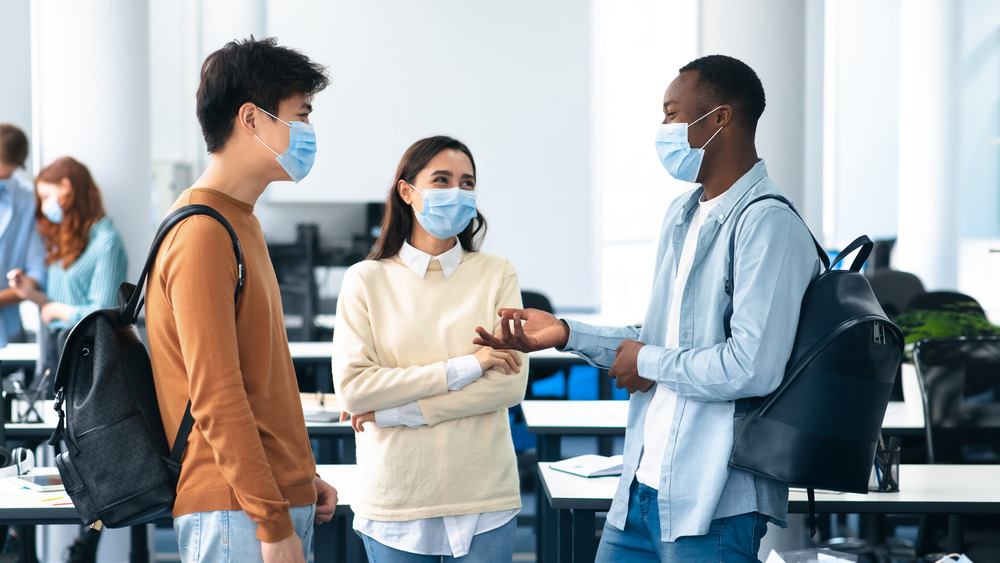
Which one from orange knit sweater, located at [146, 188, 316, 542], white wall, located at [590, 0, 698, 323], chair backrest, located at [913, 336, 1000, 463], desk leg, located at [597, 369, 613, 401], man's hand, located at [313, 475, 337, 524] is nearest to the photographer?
orange knit sweater, located at [146, 188, 316, 542]

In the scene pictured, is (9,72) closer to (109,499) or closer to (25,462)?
(25,462)

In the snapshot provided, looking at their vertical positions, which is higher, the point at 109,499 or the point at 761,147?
the point at 761,147

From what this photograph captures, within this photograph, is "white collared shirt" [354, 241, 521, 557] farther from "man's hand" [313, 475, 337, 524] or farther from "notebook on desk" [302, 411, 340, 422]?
"notebook on desk" [302, 411, 340, 422]

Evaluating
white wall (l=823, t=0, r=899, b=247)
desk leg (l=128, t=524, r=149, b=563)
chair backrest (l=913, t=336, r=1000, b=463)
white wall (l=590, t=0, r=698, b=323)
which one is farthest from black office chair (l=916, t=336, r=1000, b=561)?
white wall (l=823, t=0, r=899, b=247)

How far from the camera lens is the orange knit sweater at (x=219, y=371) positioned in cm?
133

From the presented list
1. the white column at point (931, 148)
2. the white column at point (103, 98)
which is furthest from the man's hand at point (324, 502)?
the white column at point (931, 148)

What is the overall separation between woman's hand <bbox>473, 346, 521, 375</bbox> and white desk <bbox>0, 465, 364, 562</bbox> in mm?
506

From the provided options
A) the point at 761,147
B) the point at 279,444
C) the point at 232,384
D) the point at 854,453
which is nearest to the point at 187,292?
the point at 232,384

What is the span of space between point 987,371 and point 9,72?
22.6 feet

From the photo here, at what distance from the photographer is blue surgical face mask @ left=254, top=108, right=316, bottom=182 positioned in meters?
1.53

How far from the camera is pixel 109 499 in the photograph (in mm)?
1365

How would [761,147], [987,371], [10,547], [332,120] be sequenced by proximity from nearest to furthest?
[987,371], [10,547], [761,147], [332,120]

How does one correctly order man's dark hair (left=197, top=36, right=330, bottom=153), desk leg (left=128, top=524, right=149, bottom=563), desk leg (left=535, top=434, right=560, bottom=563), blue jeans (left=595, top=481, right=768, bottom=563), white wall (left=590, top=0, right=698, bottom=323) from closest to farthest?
man's dark hair (left=197, top=36, right=330, bottom=153), blue jeans (left=595, top=481, right=768, bottom=563), desk leg (left=535, top=434, right=560, bottom=563), desk leg (left=128, top=524, right=149, bottom=563), white wall (left=590, top=0, right=698, bottom=323)

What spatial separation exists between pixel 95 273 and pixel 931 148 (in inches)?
244
